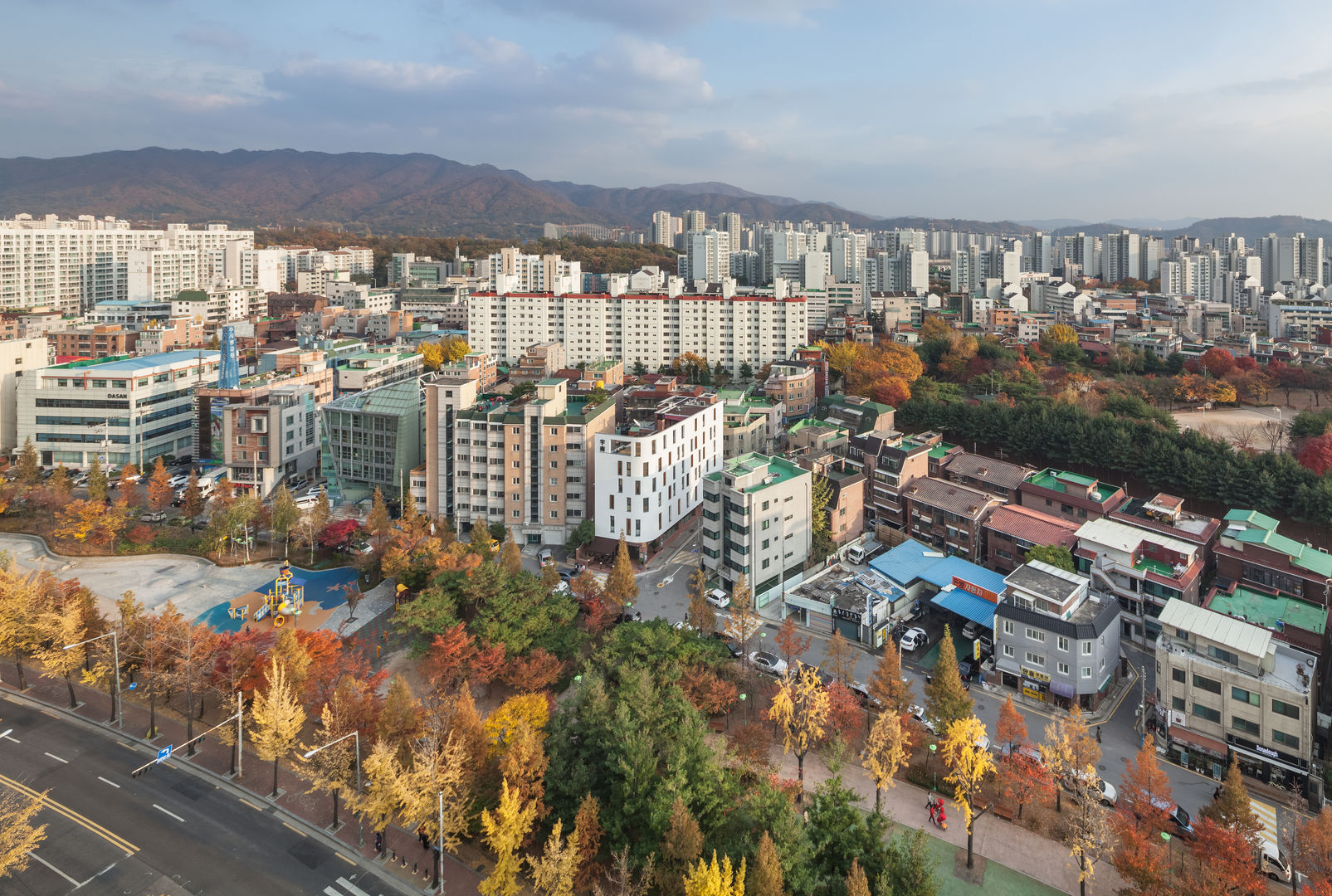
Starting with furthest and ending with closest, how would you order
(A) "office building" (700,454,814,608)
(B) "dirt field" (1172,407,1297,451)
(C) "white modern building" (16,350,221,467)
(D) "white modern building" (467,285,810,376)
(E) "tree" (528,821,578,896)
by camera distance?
1. (D) "white modern building" (467,285,810,376)
2. (B) "dirt field" (1172,407,1297,451)
3. (C) "white modern building" (16,350,221,467)
4. (A) "office building" (700,454,814,608)
5. (E) "tree" (528,821,578,896)

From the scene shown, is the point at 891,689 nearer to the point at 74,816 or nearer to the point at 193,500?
the point at 74,816

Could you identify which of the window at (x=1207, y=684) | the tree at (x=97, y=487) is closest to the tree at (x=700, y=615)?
the window at (x=1207, y=684)

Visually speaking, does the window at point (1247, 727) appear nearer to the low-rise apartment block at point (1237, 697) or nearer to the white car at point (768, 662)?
the low-rise apartment block at point (1237, 697)

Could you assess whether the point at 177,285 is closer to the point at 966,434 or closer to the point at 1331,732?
the point at 966,434

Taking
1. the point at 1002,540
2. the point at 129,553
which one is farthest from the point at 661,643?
the point at 129,553

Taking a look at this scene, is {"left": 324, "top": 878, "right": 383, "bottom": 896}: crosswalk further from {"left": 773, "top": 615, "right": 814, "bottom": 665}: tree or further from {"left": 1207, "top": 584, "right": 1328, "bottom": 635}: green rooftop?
{"left": 1207, "top": 584, "right": 1328, "bottom": 635}: green rooftop

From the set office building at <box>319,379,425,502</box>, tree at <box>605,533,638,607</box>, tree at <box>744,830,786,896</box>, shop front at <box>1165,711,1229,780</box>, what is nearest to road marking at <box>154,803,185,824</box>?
tree at <box>744,830,786,896</box>
